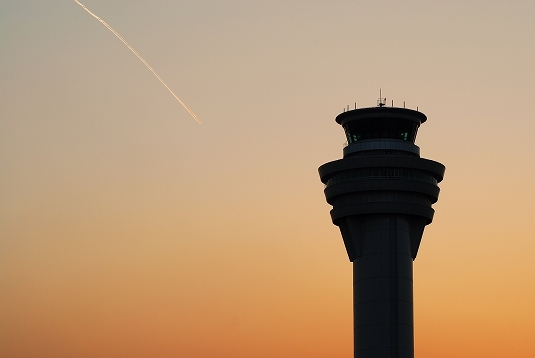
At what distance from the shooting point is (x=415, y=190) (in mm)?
184750

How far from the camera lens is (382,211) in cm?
18388

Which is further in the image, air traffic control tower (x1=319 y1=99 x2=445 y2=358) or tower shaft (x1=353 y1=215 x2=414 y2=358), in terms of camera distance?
air traffic control tower (x1=319 y1=99 x2=445 y2=358)

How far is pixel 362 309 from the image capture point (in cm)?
18200

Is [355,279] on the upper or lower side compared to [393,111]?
lower

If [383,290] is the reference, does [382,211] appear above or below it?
above

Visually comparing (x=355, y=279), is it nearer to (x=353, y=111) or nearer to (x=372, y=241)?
(x=372, y=241)

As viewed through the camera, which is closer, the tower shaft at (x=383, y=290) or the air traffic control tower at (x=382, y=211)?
the tower shaft at (x=383, y=290)

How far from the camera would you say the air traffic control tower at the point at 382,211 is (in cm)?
18025

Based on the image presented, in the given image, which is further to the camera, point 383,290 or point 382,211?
point 382,211

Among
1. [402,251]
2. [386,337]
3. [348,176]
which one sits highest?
[348,176]

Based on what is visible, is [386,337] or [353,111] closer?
[386,337]

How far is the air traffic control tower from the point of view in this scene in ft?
591

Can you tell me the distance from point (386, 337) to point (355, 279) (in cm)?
1166

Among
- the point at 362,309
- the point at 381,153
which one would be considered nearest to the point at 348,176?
the point at 381,153
